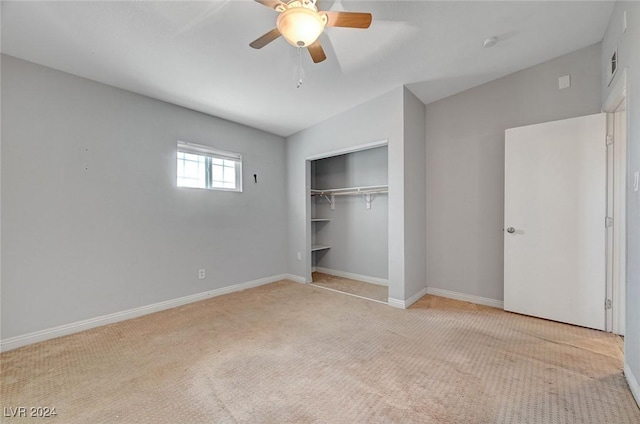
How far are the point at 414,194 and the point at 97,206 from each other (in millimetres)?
3569

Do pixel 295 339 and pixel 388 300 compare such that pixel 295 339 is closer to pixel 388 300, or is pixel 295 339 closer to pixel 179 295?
pixel 388 300

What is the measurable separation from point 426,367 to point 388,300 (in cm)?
135

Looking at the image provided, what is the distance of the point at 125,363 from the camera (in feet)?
6.65

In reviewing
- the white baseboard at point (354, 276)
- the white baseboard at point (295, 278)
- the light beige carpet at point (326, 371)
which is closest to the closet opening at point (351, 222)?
the white baseboard at point (354, 276)

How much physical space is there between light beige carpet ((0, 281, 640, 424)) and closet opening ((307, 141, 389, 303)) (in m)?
1.34

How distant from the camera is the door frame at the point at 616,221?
7.83ft

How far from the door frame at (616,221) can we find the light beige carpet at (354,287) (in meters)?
2.12

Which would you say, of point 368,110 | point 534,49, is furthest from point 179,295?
point 534,49

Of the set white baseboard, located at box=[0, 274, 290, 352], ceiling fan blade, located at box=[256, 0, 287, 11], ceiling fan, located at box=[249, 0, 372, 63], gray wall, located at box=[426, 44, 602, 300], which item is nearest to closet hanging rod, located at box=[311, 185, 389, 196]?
gray wall, located at box=[426, 44, 602, 300]

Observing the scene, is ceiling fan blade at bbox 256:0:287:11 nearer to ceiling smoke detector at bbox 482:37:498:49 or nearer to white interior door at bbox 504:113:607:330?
ceiling smoke detector at bbox 482:37:498:49

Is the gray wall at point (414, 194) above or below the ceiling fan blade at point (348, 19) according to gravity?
below

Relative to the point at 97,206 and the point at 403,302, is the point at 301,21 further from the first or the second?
the point at 403,302

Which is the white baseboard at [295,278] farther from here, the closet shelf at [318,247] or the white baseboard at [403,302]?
the white baseboard at [403,302]

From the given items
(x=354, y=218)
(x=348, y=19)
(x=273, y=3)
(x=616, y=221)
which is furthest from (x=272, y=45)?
(x=616, y=221)
